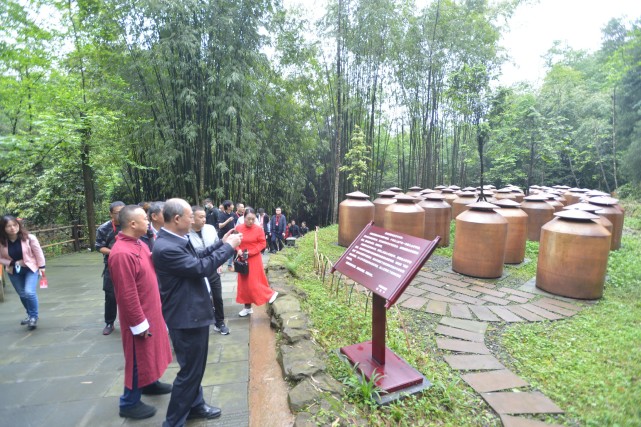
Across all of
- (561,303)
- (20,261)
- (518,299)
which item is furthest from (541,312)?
(20,261)

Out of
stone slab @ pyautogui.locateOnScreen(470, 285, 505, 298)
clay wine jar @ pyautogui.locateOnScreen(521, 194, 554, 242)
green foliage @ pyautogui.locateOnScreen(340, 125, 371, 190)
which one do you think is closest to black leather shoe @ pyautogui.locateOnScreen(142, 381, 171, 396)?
stone slab @ pyautogui.locateOnScreen(470, 285, 505, 298)

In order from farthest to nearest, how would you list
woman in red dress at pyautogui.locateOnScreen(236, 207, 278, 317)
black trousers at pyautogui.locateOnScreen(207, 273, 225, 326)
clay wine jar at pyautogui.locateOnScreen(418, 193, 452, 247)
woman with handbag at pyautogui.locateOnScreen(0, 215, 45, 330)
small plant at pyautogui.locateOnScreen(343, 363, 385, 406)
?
clay wine jar at pyautogui.locateOnScreen(418, 193, 452, 247)
woman in red dress at pyautogui.locateOnScreen(236, 207, 278, 317)
woman with handbag at pyautogui.locateOnScreen(0, 215, 45, 330)
black trousers at pyautogui.locateOnScreen(207, 273, 225, 326)
small plant at pyautogui.locateOnScreen(343, 363, 385, 406)

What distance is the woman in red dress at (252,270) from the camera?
375cm

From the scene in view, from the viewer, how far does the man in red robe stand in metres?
1.98

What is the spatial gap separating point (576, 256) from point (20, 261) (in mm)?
7024

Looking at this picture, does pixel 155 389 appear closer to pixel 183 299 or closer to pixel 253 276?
pixel 183 299

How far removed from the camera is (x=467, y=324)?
3.89 meters

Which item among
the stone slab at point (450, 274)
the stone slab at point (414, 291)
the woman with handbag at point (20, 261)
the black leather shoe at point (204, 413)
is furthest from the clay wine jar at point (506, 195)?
the woman with handbag at point (20, 261)

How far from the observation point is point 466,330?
3.74m

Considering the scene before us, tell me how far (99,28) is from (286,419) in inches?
359

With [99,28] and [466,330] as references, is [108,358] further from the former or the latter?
[99,28]

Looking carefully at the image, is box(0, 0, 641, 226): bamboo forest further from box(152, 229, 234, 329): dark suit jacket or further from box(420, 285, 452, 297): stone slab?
box(420, 285, 452, 297): stone slab

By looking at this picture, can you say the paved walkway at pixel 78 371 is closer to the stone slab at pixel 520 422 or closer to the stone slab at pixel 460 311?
the stone slab at pixel 520 422

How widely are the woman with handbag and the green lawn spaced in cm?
300
